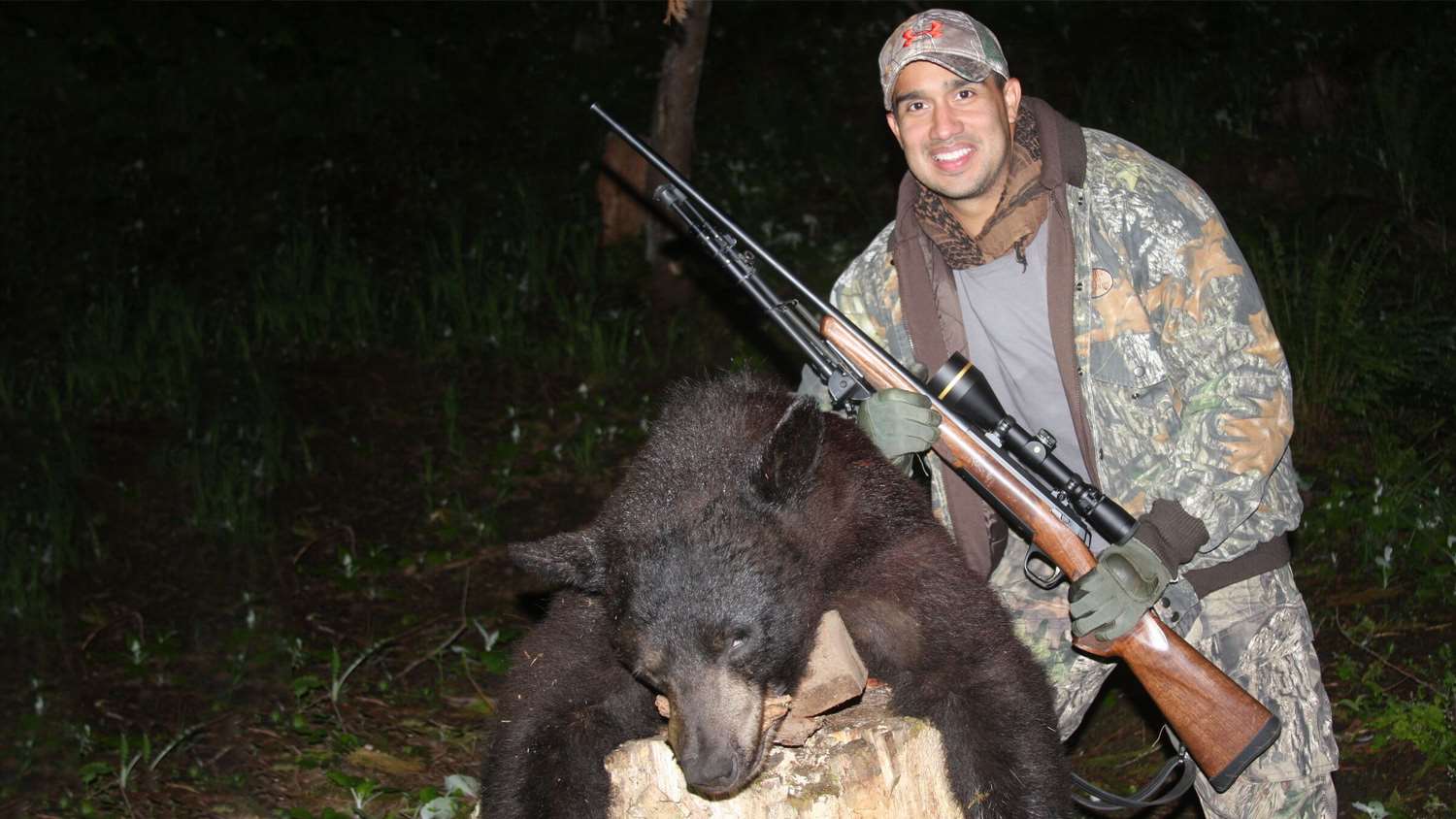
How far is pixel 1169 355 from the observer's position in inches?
150

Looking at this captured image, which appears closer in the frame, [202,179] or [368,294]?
[368,294]

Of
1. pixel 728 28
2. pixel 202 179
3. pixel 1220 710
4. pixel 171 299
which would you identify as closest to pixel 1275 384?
pixel 1220 710

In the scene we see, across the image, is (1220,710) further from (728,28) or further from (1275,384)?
(728,28)

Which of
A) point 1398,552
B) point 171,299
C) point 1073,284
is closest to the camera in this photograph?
point 1073,284

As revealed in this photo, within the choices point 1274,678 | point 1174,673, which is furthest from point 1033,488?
point 1274,678

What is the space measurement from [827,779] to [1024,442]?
4.30ft

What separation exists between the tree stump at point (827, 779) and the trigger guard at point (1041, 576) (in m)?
0.92

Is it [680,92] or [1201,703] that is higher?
[680,92]

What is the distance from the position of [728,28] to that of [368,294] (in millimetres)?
5464

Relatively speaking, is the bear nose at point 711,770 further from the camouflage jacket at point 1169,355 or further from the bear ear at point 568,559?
the camouflage jacket at point 1169,355

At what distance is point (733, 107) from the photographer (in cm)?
1182

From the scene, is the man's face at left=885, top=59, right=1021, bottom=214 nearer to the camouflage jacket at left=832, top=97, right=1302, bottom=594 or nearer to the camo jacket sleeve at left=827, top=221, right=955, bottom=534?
the camouflage jacket at left=832, top=97, right=1302, bottom=594

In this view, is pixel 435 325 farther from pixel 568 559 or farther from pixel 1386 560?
pixel 1386 560

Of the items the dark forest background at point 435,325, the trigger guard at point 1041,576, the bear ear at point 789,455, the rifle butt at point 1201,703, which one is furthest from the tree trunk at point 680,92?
the rifle butt at point 1201,703
